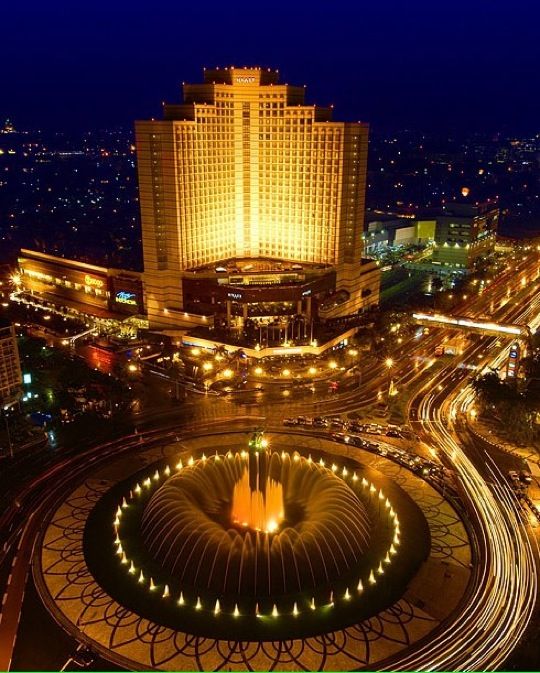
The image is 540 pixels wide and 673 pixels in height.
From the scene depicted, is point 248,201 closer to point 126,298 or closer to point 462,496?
point 126,298

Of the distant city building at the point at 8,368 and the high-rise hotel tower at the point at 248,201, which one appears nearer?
the distant city building at the point at 8,368

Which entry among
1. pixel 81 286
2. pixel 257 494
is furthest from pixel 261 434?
pixel 81 286

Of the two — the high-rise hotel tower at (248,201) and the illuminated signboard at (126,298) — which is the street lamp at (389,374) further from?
the illuminated signboard at (126,298)

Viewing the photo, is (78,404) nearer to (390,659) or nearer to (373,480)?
(373,480)

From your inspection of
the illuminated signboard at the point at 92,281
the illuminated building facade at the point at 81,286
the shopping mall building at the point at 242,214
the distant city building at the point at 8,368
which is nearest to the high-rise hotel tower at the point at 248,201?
the shopping mall building at the point at 242,214

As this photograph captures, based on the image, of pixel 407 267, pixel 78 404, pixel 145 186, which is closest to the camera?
pixel 78 404

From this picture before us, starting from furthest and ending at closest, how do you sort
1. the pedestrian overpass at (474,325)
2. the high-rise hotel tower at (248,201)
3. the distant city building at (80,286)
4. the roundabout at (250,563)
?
the distant city building at (80,286), the high-rise hotel tower at (248,201), the pedestrian overpass at (474,325), the roundabout at (250,563)

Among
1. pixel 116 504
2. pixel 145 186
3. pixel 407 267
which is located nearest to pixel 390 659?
pixel 116 504
